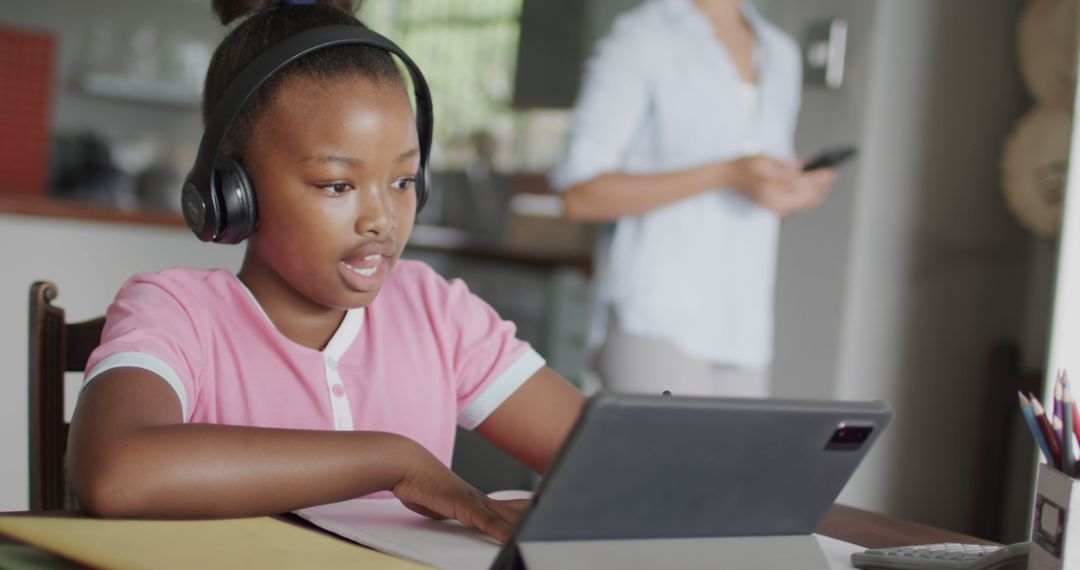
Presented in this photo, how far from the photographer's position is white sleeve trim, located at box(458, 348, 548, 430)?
3.63ft

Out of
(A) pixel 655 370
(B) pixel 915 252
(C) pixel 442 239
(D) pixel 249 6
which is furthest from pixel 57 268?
(C) pixel 442 239

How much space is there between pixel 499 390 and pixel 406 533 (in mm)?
349

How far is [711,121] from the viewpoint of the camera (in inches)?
76.4

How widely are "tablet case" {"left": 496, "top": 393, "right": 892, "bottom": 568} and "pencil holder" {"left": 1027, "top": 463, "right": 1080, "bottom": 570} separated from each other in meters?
0.12

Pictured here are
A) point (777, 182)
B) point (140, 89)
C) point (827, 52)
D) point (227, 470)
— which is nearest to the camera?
point (227, 470)

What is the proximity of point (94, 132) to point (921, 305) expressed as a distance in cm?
448

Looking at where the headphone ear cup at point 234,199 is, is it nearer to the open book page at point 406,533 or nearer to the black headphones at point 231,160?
the black headphones at point 231,160

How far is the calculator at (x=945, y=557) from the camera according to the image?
0.75 metres

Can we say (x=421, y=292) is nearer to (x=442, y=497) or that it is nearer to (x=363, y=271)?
(x=363, y=271)

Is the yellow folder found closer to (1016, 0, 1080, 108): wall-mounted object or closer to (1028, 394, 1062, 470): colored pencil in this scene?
(1028, 394, 1062, 470): colored pencil

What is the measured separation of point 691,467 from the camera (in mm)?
621

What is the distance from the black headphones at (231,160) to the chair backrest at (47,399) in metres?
0.20


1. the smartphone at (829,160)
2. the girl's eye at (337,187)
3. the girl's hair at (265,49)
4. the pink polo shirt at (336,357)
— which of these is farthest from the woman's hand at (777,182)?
the girl's eye at (337,187)

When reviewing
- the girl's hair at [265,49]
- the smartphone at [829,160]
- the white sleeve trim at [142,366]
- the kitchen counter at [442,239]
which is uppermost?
the girl's hair at [265,49]
